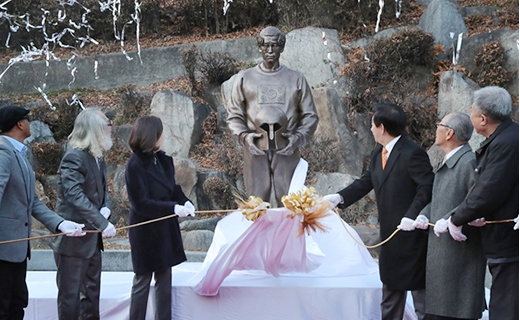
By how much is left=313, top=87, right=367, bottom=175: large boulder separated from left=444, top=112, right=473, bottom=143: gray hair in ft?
19.9

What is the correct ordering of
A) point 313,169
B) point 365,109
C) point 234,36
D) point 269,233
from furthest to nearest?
1. point 234,36
2. point 365,109
3. point 313,169
4. point 269,233

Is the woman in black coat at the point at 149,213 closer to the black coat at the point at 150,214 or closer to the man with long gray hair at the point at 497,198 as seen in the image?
the black coat at the point at 150,214

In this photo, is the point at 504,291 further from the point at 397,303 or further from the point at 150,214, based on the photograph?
the point at 150,214

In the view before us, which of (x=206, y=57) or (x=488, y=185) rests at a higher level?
(x=206, y=57)

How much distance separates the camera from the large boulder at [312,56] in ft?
38.3

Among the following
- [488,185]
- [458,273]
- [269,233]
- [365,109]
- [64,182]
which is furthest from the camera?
[365,109]

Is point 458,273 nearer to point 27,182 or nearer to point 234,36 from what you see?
point 27,182

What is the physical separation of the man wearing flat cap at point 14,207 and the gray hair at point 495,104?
2661 millimetres

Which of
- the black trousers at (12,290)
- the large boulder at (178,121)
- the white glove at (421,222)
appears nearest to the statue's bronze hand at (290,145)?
the white glove at (421,222)

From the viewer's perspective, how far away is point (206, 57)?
12367 mm

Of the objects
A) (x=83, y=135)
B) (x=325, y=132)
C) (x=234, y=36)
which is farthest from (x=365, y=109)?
(x=83, y=135)

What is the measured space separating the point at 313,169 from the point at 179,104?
283cm

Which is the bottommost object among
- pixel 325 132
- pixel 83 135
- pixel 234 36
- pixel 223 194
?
pixel 223 194

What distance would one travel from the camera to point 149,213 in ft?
14.6
